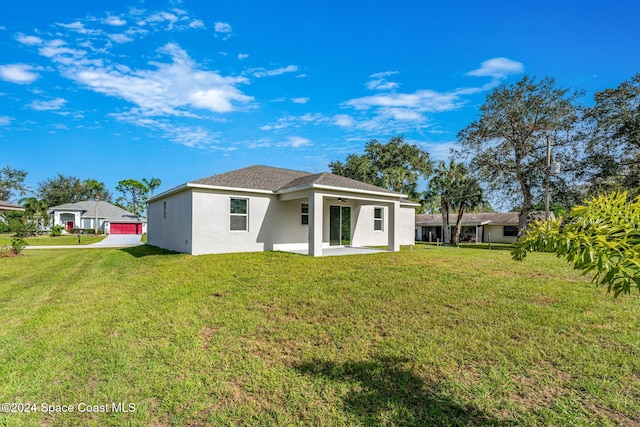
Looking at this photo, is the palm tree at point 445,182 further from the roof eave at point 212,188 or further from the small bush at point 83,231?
the small bush at point 83,231

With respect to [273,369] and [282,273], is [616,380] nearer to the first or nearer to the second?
[273,369]

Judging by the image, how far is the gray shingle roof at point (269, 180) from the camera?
12.7m

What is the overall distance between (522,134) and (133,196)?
6430 centimetres

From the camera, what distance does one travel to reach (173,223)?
14508 mm

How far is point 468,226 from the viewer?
4194 centimetres

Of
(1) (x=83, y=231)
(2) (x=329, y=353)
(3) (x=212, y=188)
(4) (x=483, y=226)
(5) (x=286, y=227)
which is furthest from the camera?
(4) (x=483, y=226)

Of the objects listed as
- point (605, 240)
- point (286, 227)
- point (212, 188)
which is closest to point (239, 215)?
point (212, 188)

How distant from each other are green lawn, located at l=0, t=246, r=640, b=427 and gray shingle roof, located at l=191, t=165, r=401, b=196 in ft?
20.2

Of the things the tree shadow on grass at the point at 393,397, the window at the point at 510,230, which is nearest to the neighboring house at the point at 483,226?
the window at the point at 510,230

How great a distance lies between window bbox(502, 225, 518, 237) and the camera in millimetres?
38188

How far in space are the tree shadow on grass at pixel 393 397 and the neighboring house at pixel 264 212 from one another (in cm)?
784

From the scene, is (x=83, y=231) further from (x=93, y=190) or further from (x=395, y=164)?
(x=395, y=164)

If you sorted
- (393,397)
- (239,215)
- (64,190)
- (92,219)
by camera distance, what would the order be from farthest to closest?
(64,190), (92,219), (239,215), (393,397)

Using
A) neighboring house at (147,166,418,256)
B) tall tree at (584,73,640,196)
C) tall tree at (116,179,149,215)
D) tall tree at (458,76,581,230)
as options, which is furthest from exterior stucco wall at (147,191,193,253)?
tall tree at (116,179,149,215)
